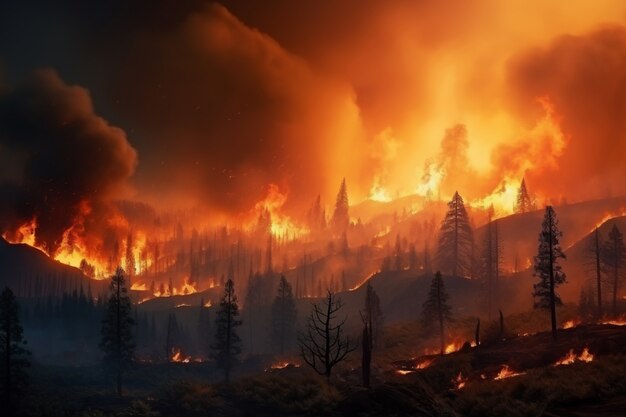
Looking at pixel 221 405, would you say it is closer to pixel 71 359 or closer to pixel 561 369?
pixel 561 369

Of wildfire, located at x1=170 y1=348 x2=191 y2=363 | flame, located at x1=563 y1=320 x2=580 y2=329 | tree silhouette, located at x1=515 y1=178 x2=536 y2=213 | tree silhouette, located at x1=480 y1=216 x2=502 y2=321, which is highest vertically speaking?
tree silhouette, located at x1=515 y1=178 x2=536 y2=213

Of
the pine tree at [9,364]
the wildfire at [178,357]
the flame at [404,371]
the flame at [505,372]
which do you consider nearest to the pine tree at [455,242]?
the wildfire at [178,357]

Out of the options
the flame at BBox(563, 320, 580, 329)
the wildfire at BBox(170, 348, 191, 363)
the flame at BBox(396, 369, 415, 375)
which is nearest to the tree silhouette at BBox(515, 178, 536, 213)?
the flame at BBox(563, 320, 580, 329)

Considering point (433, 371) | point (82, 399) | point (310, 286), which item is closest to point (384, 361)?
point (433, 371)

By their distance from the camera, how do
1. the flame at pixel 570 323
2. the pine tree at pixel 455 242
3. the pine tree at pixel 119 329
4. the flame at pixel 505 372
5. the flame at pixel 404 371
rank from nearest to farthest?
the flame at pixel 505 372, the flame at pixel 404 371, the flame at pixel 570 323, the pine tree at pixel 119 329, the pine tree at pixel 455 242

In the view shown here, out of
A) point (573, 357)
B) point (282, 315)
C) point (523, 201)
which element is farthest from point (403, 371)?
point (523, 201)

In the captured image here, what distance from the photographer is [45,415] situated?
5531 cm

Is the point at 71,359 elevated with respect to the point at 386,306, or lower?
lower

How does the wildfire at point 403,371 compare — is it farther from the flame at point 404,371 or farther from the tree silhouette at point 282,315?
the tree silhouette at point 282,315

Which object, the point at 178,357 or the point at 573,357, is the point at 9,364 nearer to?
the point at 573,357

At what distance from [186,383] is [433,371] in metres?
23.7

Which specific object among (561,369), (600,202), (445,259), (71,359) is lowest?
(71,359)

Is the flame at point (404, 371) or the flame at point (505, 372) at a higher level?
the flame at point (505, 372)

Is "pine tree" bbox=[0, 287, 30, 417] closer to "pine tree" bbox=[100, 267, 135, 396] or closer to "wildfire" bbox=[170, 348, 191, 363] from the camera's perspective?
"pine tree" bbox=[100, 267, 135, 396]
